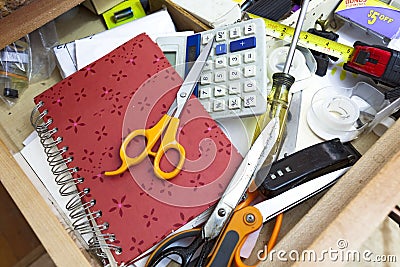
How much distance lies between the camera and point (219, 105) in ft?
1.49

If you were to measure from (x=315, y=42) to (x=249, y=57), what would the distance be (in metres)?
0.10

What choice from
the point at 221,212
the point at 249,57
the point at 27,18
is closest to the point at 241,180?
the point at 221,212

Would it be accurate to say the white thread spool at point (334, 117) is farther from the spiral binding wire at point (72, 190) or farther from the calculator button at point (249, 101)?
the spiral binding wire at point (72, 190)

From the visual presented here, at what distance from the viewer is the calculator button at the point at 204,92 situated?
46 cm

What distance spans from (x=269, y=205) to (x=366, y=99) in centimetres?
19

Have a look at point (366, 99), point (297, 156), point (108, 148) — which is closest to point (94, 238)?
point (108, 148)

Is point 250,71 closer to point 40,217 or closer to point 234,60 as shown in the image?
point 234,60

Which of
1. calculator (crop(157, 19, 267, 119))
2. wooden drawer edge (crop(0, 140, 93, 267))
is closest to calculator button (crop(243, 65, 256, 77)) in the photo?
calculator (crop(157, 19, 267, 119))

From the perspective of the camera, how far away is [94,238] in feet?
1.31

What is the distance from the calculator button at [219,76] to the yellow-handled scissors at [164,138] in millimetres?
24

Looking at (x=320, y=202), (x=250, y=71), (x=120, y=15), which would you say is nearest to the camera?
(x=320, y=202)

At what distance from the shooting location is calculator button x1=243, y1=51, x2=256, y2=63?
1.51 ft

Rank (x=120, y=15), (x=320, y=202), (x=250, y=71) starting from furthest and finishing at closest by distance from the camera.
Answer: (x=120, y=15) → (x=250, y=71) → (x=320, y=202)

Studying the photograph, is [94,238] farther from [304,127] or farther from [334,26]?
[334,26]
